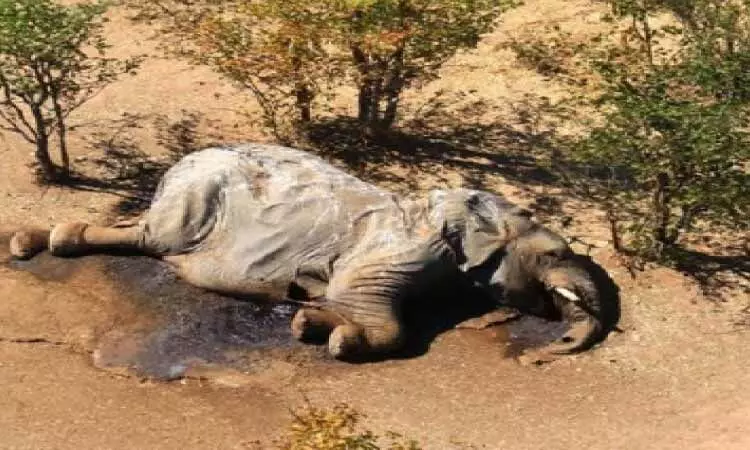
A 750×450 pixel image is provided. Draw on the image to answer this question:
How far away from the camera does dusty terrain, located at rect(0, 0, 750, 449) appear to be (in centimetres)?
1271

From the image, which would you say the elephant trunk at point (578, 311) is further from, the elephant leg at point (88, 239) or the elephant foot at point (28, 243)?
the elephant foot at point (28, 243)

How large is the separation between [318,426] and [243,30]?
11005mm

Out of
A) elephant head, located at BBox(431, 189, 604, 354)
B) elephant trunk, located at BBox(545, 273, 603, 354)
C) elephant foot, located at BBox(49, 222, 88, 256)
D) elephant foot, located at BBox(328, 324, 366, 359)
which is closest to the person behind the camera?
elephant foot, located at BBox(328, 324, 366, 359)

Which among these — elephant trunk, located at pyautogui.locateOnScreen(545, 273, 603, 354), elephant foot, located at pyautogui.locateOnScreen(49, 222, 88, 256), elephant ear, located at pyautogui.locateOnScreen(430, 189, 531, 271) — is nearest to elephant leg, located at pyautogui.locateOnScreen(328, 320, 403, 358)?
elephant ear, located at pyautogui.locateOnScreen(430, 189, 531, 271)

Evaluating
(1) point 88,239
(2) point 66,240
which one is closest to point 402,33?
(1) point 88,239

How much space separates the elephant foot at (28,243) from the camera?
51.6ft

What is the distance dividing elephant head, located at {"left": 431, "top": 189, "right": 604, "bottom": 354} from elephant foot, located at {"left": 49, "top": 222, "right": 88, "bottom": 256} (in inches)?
207

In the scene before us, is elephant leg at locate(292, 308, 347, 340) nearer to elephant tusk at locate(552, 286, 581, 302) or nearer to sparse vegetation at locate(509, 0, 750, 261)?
elephant tusk at locate(552, 286, 581, 302)

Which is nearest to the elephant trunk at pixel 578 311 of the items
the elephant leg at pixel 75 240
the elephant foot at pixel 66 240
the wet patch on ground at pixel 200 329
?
the wet patch on ground at pixel 200 329

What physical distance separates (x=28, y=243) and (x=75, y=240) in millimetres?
691

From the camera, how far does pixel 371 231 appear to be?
14.9 m

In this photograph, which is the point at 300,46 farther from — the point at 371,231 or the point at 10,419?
the point at 10,419

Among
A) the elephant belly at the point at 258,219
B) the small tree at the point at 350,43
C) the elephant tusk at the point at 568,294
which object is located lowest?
the elephant tusk at the point at 568,294

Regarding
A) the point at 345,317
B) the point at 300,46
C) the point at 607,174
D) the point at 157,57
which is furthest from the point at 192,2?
the point at 345,317
